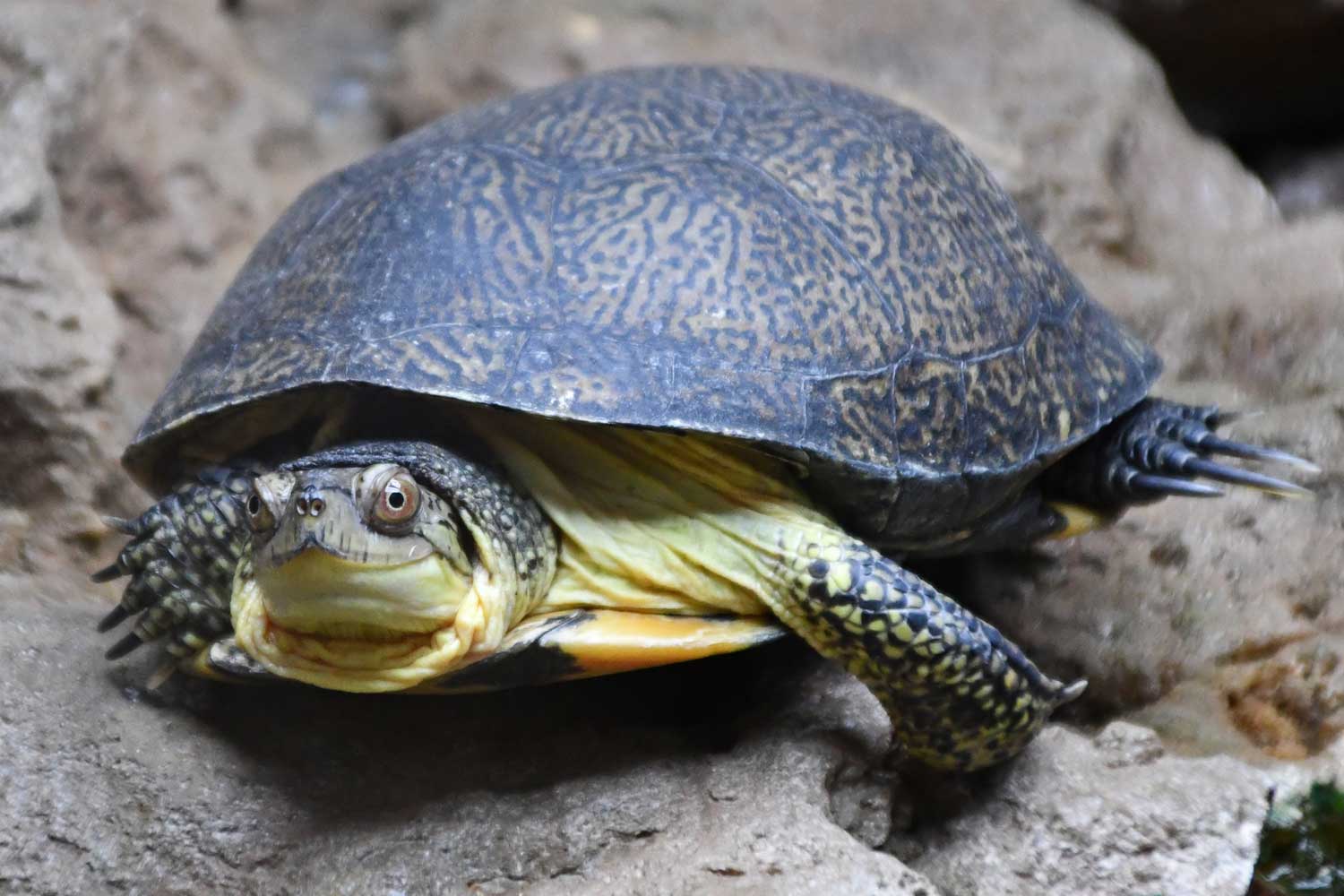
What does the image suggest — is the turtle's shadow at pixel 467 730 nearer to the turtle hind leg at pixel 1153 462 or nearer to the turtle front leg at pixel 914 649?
the turtle front leg at pixel 914 649

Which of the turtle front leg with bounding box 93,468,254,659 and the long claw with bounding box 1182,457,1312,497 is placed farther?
the long claw with bounding box 1182,457,1312,497

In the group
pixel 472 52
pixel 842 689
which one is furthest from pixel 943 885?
pixel 472 52

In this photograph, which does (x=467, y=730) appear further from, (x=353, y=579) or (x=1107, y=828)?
(x=1107, y=828)

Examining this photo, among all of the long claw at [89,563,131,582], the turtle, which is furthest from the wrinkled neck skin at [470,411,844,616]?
the long claw at [89,563,131,582]

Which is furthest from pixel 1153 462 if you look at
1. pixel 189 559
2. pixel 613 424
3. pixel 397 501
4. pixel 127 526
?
pixel 127 526

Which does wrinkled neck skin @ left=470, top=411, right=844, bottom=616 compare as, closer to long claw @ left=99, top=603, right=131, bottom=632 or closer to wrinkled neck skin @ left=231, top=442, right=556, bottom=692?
wrinkled neck skin @ left=231, top=442, right=556, bottom=692

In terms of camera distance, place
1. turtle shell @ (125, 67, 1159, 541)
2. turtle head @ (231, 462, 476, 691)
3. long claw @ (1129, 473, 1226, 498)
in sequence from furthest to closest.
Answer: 1. long claw @ (1129, 473, 1226, 498)
2. turtle shell @ (125, 67, 1159, 541)
3. turtle head @ (231, 462, 476, 691)

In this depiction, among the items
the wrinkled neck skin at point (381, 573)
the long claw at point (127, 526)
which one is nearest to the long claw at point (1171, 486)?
the wrinkled neck skin at point (381, 573)
